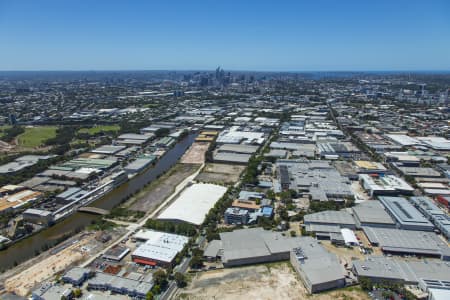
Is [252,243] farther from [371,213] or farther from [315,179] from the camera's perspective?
[315,179]

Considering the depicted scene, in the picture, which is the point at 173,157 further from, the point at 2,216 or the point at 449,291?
the point at 449,291

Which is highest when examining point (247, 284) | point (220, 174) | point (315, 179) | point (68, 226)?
point (315, 179)

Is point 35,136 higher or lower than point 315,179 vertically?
higher

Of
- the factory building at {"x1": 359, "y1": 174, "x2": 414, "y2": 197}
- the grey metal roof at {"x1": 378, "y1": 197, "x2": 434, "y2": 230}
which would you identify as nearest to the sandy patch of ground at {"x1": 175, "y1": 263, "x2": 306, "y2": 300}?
the grey metal roof at {"x1": 378, "y1": 197, "x2": 434, "y2": 230}

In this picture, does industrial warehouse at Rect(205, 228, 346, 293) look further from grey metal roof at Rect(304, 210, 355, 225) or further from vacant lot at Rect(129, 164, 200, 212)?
vacant lot at Rect(129, 164, 200, 212)

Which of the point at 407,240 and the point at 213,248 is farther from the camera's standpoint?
the point at 407,240

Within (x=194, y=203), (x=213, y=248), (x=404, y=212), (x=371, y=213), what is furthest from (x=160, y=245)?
(x=404, y=212)

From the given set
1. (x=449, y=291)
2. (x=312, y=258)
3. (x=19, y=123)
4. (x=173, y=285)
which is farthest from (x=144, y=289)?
(x=19, y=123)
